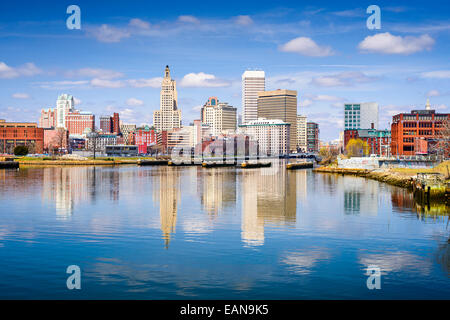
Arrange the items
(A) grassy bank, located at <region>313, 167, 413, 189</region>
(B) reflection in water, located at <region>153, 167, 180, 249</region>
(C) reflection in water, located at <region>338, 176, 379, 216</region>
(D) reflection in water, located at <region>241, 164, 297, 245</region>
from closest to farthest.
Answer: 1. (D) reflection in water, located at <region>241, 164, 297, 245</region>
2. (B) reflection in water, located at <region>153, 167, 180, 249</region>
3. (C) reflection in water, located at <region>338, 176, 379, 216</region>
4. (A) grassy bank, located at <region>313, 167, 413, 189</region>

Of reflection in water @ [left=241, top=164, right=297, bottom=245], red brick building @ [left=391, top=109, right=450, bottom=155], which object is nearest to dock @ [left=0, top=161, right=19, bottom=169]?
reflection in water @ [left=241, top=164, right=297, bottom=245]

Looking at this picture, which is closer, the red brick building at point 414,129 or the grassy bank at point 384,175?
the grassy bank at point 384,175

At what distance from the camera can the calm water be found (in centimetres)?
2170

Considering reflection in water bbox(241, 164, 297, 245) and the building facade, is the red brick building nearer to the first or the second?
the building facade

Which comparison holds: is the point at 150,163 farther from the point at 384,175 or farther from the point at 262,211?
the point at 262,211

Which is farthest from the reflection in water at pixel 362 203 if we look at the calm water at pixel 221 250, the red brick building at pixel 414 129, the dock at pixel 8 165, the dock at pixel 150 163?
the red brick building at pixel 414 129

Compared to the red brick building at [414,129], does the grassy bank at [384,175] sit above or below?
below

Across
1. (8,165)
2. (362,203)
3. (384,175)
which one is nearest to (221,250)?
(362,203)

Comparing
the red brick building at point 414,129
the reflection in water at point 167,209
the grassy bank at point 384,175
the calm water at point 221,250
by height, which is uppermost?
the red brick building at point 414,129

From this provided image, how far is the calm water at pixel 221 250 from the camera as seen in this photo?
21.7 metres

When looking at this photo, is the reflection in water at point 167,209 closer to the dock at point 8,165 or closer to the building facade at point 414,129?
the dock at point 8,165

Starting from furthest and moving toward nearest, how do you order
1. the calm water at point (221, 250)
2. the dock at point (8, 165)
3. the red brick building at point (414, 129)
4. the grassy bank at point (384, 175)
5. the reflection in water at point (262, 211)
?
the red brick building at point (414, 129) < the dock at point (8, 165) < the grassy bank at point (384, 175) < the reflection in water at point (262, 211) < the calm water at point (221, 250)

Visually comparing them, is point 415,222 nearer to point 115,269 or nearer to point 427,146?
point 115,269
